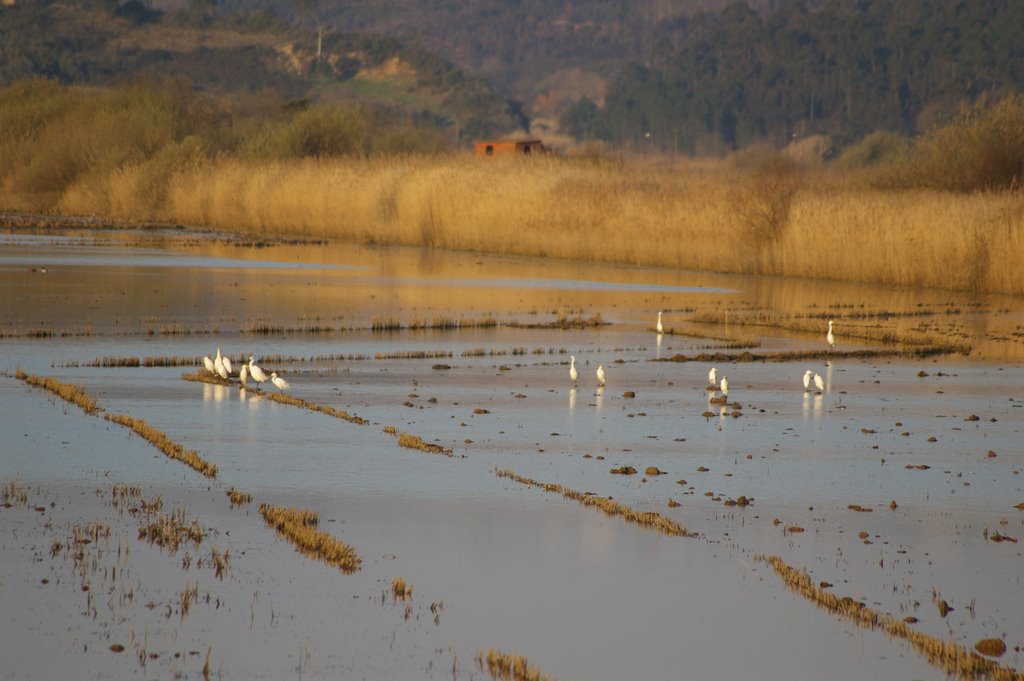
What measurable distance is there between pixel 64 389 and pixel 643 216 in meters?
24.6

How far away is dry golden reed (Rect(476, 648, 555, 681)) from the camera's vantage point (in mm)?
7457

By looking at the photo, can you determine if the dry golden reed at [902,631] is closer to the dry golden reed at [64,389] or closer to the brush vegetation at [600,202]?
the dry golden reed at [64,389]

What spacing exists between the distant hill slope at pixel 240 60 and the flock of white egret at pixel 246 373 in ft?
377

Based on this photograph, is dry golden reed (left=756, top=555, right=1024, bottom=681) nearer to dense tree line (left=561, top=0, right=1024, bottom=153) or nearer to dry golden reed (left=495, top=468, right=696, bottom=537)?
dry golden reed (left=495, top=468, right=696, bottom=537)

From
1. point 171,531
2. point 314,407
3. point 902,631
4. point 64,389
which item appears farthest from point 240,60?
point 902,631

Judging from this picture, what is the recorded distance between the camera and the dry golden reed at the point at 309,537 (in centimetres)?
937

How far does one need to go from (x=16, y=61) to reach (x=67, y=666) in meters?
131

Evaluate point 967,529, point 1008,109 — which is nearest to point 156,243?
point 1008,109

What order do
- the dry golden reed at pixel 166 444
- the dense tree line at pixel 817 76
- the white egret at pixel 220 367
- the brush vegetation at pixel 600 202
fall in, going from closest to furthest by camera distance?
the dry golden reed at pixel 166 444 < the white egret at pixel 220 367 < the brush vegetation at pixel 600 202 < the dense tree line at pixel 817 76

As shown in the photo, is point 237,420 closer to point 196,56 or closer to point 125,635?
point 125,635

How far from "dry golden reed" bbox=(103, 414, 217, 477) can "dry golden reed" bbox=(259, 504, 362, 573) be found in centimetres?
137

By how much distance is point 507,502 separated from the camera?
36.1 feet

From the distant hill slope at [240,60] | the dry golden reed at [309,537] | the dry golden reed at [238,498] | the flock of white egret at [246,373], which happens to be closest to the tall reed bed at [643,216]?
the flock of white egret at [246,373]

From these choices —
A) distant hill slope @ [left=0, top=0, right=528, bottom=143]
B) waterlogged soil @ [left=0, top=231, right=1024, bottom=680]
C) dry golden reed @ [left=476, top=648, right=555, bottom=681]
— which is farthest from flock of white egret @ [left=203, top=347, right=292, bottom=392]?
distant hill slope @ [left=0, top=0, right=528, bottom=143]
